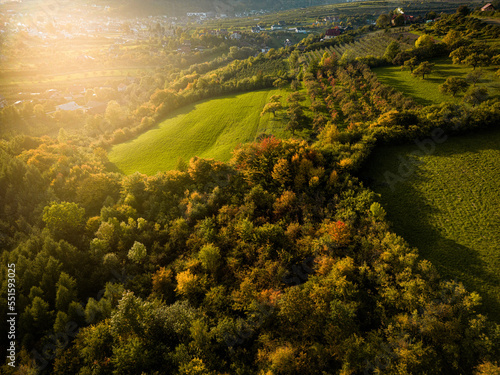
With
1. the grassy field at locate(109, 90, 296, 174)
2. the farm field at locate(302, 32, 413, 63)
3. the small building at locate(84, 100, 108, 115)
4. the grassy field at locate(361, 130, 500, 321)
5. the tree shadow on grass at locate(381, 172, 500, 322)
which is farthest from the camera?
the small building at locate(84, 100, 108, 115)

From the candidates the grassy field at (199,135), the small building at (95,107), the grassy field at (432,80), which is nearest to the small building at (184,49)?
the small building at (95,107)

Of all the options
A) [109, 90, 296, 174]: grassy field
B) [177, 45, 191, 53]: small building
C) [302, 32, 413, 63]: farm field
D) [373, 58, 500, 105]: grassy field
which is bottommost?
[109, 90, 296, 174]: grassy field

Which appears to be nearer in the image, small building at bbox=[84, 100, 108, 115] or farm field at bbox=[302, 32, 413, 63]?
farm field at bbox=[302, 32, 413, 63]

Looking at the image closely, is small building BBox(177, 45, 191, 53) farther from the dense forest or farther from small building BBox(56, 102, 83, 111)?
the dense forest

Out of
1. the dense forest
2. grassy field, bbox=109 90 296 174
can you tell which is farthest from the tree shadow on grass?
grassy field, bbox=109 90 296 174

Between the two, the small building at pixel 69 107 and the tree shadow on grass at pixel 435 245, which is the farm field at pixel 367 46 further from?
the small building at pixel 69 107

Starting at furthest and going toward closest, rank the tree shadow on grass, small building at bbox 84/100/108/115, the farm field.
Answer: small building at bbox 84/100/108/115, the farm field, the tree shadow on grass

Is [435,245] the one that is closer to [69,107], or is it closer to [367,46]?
[367,46]
